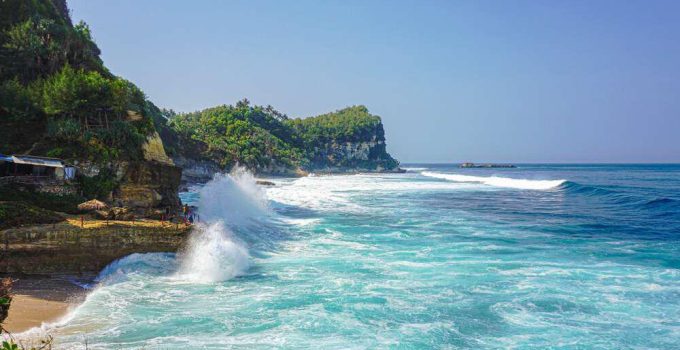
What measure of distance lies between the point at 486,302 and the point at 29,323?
13950 millimetres

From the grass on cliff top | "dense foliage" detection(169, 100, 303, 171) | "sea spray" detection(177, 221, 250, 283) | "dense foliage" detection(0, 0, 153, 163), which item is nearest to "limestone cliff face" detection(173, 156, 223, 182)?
"dense foliage" detection(169, 100, 303, 171)

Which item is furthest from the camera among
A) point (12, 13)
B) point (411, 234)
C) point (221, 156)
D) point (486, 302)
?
point (221, 156)

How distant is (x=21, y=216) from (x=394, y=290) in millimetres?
15363

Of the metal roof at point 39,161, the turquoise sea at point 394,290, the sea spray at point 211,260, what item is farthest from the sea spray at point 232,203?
the metal roof at point 39,161

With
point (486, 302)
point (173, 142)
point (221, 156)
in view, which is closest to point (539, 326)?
point (486, 302)

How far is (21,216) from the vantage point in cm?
1830

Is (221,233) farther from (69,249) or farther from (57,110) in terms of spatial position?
(57,110)

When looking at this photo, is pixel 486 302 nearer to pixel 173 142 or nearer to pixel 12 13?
pixel 12 13

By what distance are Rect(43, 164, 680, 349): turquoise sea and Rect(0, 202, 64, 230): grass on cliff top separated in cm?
353

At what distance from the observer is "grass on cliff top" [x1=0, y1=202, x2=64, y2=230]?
59.0 feet

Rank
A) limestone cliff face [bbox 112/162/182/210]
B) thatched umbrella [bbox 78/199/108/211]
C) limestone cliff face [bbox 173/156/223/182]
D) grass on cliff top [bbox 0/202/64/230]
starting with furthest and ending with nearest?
limestone cliff face [bbox 173/156/223/182] → limestone cliff face [bbox 112/162/182/210] → thatched umbrella [bbox 78/199/108/211] → grass on cliff top [bbox 0/202/64/230]

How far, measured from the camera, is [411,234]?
27.9 metres

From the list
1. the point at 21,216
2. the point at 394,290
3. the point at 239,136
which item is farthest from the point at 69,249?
the point at 239,136

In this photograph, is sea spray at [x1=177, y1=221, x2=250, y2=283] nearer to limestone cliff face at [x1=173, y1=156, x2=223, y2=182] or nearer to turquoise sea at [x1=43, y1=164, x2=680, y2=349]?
turquoise sea at [x1=43, y1=164, x2=680, y2=349]
